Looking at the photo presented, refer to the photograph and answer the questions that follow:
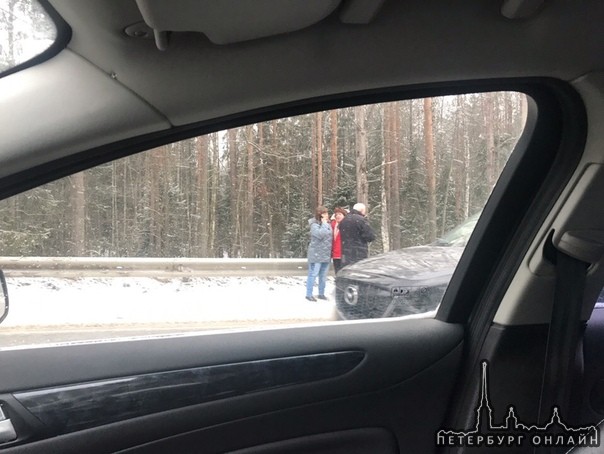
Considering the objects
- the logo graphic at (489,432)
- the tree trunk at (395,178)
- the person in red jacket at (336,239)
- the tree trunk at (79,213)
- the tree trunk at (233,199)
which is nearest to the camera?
the tree trunk at (79,213)

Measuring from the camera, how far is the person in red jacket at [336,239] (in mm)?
2188

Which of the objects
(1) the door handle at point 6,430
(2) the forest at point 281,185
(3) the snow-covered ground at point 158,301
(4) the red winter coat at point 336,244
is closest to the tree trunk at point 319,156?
(2) the forest at point 281,185

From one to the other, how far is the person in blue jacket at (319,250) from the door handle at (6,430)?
1.14 meters

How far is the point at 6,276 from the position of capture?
183 centimetres

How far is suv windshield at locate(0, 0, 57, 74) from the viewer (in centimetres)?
152

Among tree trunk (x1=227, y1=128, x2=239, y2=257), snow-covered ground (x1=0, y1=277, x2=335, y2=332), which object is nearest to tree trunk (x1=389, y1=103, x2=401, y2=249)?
snow-covered ground (x1=0, y1=277, x2=335, y2=332)

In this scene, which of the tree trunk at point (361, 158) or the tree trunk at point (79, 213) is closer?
the tree trunk at point (79, 213)

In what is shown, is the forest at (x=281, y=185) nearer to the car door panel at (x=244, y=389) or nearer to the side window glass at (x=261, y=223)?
the side window glass at (x=261, y=223)

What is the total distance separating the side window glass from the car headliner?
18 cm

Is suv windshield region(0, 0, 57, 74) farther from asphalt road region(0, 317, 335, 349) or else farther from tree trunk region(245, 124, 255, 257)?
asphalt road region(0, 317, 335, 349)

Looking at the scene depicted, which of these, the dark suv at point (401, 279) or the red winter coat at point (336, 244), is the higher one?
the red winter coat at point (336, 244)

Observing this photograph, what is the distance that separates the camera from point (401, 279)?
246cm

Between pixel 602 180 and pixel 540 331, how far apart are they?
2.19ft

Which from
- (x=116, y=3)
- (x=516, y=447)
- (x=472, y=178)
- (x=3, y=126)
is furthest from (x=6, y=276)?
(x=516, y=447)
